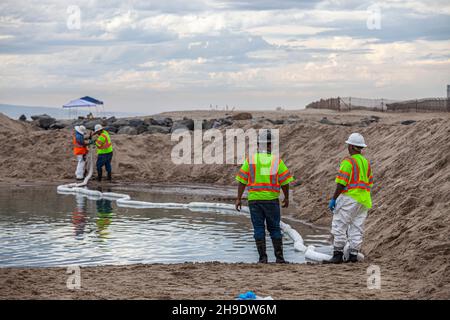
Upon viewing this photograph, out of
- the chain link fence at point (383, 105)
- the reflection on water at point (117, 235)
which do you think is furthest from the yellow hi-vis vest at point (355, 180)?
the chain link fence at point (383, 105)

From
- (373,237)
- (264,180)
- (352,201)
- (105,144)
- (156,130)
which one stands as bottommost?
(373,237)

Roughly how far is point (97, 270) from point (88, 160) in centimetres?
1888

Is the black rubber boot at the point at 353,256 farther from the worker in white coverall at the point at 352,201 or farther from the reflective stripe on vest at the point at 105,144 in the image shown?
the reflective stripe on vest at the point at 105,144

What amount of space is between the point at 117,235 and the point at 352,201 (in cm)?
560

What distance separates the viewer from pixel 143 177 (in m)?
29.2

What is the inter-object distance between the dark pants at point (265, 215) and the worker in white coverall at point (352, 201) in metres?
0.87

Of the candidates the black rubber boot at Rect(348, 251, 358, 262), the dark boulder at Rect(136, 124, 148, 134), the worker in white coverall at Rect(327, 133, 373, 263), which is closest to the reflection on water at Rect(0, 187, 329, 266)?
the black rubber boot at Rect(348, 251, 358, 262)

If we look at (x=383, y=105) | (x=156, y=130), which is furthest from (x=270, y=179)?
(x=383, y=105)

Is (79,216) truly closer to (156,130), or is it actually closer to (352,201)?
(352,201)

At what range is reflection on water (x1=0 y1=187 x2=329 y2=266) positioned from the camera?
13.0 metres

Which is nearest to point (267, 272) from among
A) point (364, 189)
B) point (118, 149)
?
point (364, 189)

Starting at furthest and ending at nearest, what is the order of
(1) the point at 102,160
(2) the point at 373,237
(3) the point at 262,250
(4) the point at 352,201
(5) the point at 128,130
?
1. (5) the point at 128,130
2. (1) the point at 102,160
3. (2) the point at 373,237
4. (3) the point at 262,250
5. (4) the point at 352,201

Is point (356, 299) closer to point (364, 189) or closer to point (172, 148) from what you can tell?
point (364, 189)

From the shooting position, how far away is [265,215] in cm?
1196
